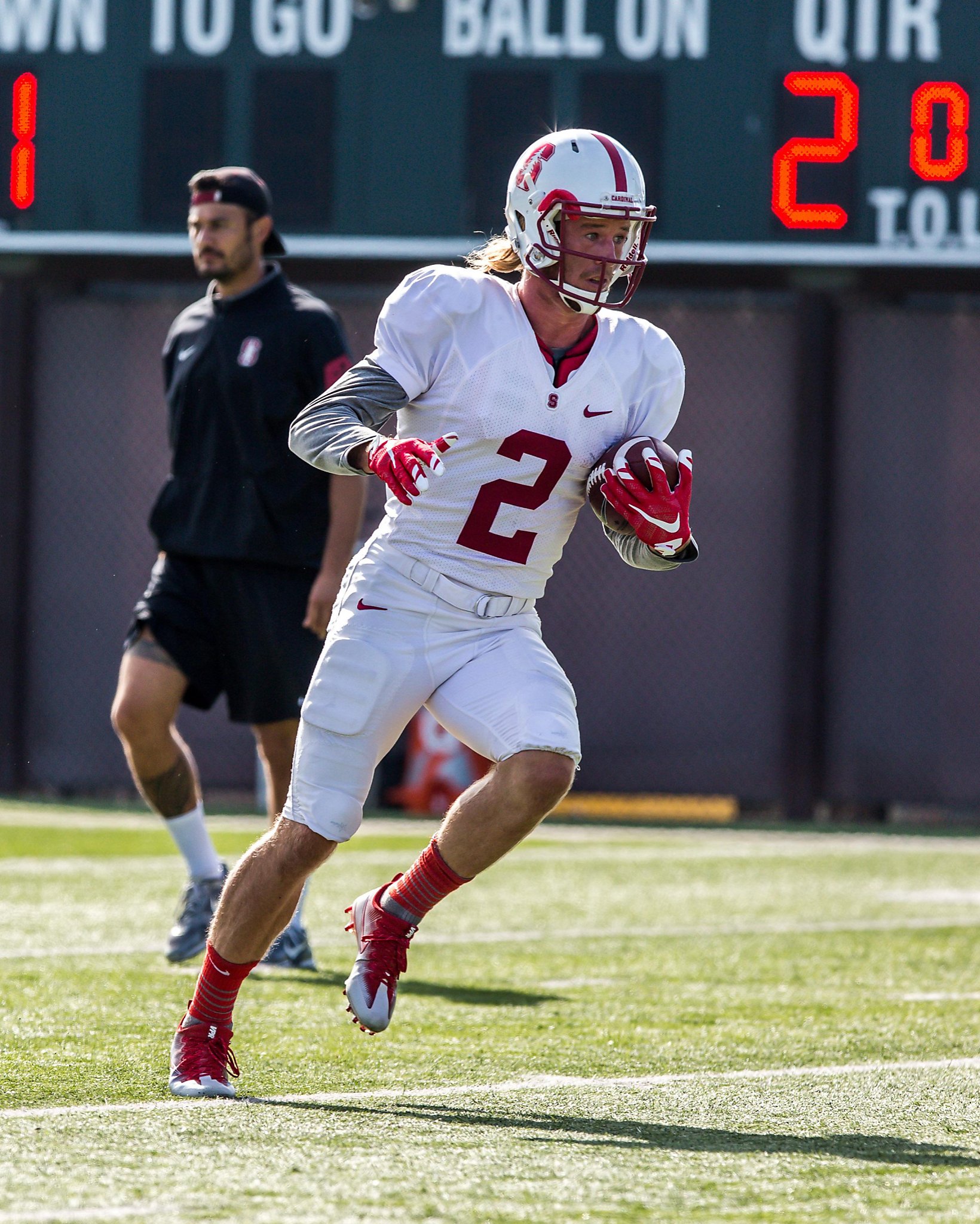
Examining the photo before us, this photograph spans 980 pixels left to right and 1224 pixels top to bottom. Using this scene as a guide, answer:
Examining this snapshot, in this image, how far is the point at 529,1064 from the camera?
3918 millimetres

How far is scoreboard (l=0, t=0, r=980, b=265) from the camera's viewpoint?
31.4 ft

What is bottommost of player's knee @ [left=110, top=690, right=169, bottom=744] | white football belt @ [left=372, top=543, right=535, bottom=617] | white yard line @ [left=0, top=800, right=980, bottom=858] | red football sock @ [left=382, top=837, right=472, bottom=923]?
white yard line @ [left=0, top=800, right=980, bottom=858]

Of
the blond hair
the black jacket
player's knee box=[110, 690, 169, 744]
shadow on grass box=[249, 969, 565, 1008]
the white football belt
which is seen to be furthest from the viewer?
the black jacket

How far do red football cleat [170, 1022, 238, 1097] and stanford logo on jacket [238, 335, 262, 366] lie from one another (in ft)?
6.51

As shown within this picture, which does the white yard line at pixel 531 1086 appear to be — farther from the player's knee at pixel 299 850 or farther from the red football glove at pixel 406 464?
the red football glove at pixel 406 464

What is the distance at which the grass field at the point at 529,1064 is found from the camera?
281cm

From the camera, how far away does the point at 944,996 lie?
4.96 metres

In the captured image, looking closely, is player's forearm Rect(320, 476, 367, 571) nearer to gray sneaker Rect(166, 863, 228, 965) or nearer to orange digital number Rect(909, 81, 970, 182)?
gray sneaker Rect(166, 863, 228, 965)

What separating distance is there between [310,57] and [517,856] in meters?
4.02

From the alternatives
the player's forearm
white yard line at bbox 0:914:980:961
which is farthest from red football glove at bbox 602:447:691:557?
white yard line at bbox 0:914:980:961

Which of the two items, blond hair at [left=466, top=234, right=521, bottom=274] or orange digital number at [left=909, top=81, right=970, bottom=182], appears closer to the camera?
blond hair at [left=466, top=234, right=521, bottom=274]

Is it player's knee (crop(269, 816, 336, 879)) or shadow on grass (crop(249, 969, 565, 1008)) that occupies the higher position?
player's knee (crop(269, 816, 336, 879))

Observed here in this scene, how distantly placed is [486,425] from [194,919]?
74.7 inches

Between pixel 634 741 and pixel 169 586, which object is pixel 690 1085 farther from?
pixel 634 741
